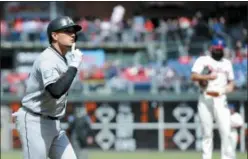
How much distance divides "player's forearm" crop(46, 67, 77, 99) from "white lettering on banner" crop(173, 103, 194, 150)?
31.5ft

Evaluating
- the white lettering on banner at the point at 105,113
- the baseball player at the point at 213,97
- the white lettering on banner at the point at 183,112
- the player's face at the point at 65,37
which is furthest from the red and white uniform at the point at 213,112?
the white lettering on banner at the point at 105,113

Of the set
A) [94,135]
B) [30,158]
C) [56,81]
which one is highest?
[56,81]

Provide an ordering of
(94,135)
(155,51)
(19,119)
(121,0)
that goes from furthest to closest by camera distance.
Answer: (121,0)
(155,51)
(94,135)
(19,119)

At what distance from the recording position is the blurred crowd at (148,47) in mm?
15805

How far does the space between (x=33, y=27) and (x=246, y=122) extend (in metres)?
5.59

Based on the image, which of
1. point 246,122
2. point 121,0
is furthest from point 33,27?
point 246,122

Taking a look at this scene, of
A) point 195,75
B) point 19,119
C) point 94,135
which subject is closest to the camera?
point 19,119

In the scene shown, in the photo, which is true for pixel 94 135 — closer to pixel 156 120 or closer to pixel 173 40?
pixel 156 120

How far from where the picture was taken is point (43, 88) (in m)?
6.23

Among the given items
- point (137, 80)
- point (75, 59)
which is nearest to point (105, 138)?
point (137, 80)

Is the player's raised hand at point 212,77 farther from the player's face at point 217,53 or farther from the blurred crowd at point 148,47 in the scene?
the blurred crowd at point 148,47

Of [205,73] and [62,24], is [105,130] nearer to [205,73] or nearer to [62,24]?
[205,73]

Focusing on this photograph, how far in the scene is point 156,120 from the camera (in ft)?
50.9

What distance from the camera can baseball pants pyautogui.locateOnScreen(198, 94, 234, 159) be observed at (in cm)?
1034
